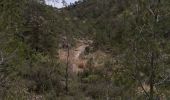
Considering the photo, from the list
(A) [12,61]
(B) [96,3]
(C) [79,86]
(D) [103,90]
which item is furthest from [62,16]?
(B) [96,3]

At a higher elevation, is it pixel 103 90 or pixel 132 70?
pixel 132 70

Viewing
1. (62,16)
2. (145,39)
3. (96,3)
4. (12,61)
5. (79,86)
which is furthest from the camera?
(96,3)

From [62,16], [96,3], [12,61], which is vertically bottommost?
[12,61]

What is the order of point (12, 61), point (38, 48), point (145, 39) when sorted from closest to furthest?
point (145, 39) < point (12, 61) < point (38, 48)

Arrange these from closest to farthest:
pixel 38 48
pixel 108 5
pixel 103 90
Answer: pixel 103 90, pixel 38 48, pixel 108 5

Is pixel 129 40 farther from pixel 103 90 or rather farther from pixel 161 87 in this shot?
pixel 103 90

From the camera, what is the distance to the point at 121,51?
9.44 metres

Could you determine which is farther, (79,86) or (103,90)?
(79,86)

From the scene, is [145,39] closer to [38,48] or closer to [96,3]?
[38,48]

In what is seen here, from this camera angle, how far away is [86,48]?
39.1m

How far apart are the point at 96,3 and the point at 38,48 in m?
28.6

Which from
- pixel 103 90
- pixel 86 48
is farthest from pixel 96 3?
pixel 103 90

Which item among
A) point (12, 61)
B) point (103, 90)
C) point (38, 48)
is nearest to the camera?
point (12, 61)

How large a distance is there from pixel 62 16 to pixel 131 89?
2261 cm
